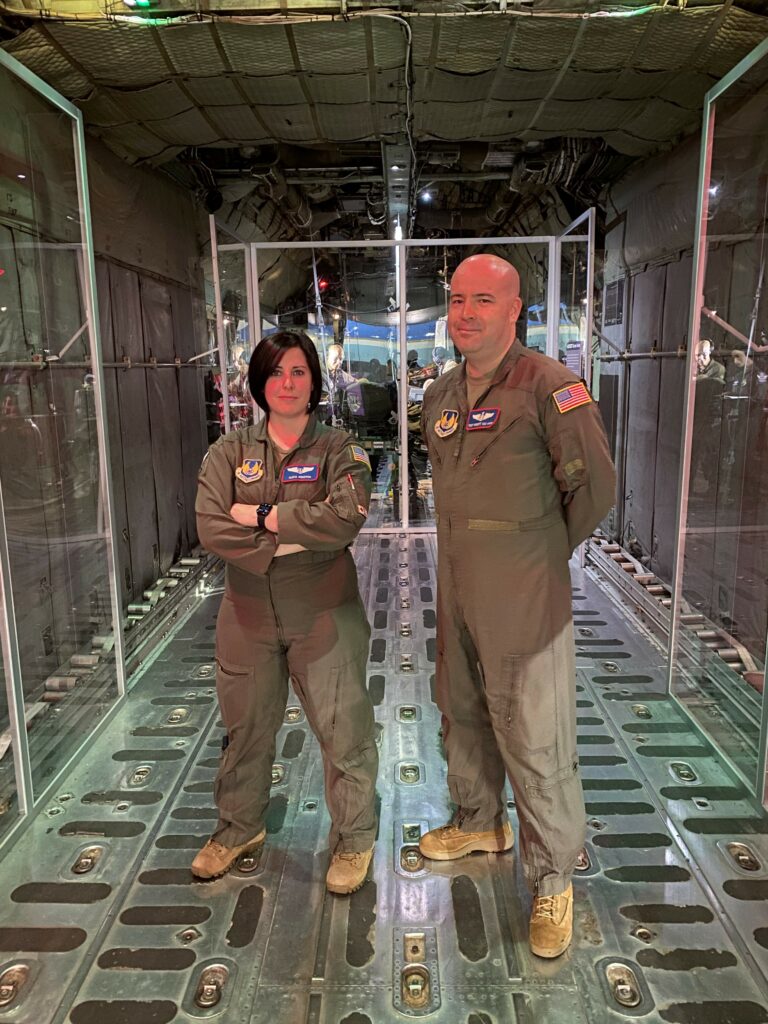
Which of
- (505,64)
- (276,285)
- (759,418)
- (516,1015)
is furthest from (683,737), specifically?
(276,285)

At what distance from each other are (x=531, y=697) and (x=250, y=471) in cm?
100

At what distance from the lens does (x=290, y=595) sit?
2.05 m

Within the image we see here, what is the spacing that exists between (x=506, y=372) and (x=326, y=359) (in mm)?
4531

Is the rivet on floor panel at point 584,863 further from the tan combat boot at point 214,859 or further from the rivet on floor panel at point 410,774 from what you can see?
the tan combat boot at point 214,859

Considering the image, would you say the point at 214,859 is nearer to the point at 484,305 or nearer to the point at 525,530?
the point at 525,530

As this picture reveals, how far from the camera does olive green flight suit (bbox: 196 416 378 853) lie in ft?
6.43

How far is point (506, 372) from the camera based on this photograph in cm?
191

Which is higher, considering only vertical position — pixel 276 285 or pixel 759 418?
pixel 276 285

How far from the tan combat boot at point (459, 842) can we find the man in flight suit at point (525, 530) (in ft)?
1.04

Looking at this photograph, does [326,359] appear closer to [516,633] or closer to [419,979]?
[516,633]

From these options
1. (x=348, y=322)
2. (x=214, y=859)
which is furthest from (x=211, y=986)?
(x=348, y=322)

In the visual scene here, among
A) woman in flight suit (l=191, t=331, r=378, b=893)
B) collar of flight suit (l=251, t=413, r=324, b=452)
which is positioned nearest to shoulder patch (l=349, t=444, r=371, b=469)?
woman in flight suit (l=191, t=331, r=378, b=893)

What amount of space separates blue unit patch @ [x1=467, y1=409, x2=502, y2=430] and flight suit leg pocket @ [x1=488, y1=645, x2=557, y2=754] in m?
0.62

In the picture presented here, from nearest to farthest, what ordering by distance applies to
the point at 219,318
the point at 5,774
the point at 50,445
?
the point at 5,774, the point at 50,445, the point at 219,318
